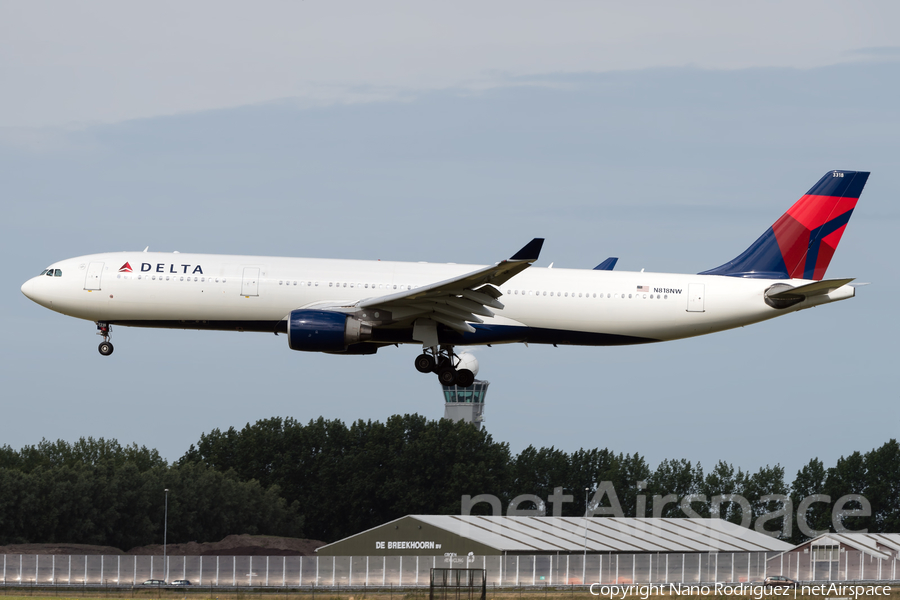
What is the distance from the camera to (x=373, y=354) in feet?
139

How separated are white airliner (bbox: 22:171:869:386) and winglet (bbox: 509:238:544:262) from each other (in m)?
3.55

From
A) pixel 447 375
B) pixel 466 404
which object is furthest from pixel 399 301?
pixel 466 404

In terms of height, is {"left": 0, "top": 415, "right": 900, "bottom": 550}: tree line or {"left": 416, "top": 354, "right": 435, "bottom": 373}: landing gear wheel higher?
{"left": 416, "top": 354, "right": 435, "bottom": 373}: landing gear wheel

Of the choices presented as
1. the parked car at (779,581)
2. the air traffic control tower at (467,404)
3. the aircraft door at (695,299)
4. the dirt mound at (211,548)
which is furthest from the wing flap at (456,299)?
the air traffic control tower at (467,404)

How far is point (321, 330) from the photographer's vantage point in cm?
3928

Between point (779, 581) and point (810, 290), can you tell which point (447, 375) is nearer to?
point (810, 290)

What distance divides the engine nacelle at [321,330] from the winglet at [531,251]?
695cm

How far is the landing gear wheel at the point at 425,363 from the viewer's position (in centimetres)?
4241

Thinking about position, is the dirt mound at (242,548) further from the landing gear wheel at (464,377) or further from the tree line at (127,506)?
the landing gear wheel at (464,377)

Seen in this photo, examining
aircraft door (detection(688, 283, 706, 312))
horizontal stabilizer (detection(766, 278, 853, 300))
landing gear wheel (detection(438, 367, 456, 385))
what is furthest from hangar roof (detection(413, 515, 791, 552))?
horizontal stabilizer (detection(766, 278, 853, 300))

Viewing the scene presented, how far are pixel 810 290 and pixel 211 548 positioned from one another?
49450mm

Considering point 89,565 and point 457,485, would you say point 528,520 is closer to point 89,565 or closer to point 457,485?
point 89,565

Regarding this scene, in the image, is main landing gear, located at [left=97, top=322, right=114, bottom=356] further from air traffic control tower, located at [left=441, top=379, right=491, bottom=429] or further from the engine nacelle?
air traffic control tower, located at [left=441, top=379, right=491, bottom=429]

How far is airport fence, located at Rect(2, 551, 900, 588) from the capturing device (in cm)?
4941
